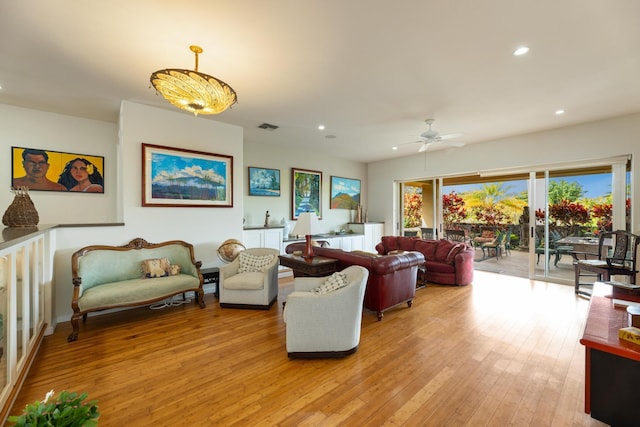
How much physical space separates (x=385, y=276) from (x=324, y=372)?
149 cm

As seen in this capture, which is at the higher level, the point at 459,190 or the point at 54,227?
the point at 459,190

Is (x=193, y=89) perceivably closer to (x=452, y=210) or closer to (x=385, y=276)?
(x=385, y=276)

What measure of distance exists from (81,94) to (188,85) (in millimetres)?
2359

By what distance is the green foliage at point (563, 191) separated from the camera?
515 cm

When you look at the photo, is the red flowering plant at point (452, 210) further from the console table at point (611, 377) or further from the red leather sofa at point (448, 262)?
the console table at point (611, 377)

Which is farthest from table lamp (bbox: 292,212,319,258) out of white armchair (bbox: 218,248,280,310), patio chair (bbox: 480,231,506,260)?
patio chair (bbox: 480,231,506,260)

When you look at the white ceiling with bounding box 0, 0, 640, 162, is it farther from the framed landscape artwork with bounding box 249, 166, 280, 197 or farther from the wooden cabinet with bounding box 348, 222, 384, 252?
the wooden cabinet with bounding box 348, 222, 384, 252

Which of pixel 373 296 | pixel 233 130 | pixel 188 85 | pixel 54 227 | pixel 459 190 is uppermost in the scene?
pixel 233 130

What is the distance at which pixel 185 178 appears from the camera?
429 cm

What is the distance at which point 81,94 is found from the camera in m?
3.52

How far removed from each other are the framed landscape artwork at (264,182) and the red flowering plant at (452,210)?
4267 mm

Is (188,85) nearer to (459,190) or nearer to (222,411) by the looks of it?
(222,411)

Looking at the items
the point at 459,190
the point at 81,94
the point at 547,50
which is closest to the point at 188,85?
the point at 81,94

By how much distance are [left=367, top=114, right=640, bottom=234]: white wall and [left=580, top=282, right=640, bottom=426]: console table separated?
4.12 m
